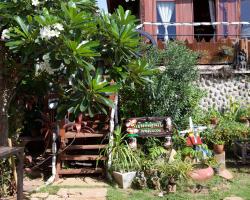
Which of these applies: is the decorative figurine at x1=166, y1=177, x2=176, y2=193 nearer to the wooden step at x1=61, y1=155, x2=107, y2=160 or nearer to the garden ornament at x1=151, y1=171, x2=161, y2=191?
the garden ornament at x1=151, y1=171, x2=161, y2=191

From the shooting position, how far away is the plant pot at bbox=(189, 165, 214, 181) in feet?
24.6

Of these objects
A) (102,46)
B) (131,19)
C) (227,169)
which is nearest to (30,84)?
(102,46)

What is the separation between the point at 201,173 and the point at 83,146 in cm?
231

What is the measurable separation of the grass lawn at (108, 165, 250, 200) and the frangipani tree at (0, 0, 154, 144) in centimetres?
219

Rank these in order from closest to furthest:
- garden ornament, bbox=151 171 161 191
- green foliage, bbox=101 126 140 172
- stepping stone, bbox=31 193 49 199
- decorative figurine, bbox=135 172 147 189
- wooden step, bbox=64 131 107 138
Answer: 1. stepping stone, bbox=31 193 49 199
2. garden ornament, bbox=151 171 161 191
3. decorative figurine, bbox=135 172 147 189
4. green foliage, bbox=101 126 140 172
5. wooden step, bbox=64 131 107 138

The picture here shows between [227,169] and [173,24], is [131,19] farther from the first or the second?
[173,24]

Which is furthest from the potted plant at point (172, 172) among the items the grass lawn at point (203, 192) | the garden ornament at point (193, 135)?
the garden ornament at point (193, 135)

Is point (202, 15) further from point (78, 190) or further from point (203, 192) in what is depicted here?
point (78, 190)

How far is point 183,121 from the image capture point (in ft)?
30.3

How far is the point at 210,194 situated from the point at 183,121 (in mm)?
2434

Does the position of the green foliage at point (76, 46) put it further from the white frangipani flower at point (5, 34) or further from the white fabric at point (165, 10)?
the white fabric at point (165, 10)

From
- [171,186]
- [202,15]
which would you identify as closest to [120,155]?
[171,186]

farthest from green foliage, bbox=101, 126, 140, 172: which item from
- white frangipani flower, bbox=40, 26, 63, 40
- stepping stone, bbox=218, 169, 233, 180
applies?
white frangipani flower, bbox=40, 26, 63, 40

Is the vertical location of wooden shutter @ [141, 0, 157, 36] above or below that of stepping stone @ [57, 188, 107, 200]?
above
